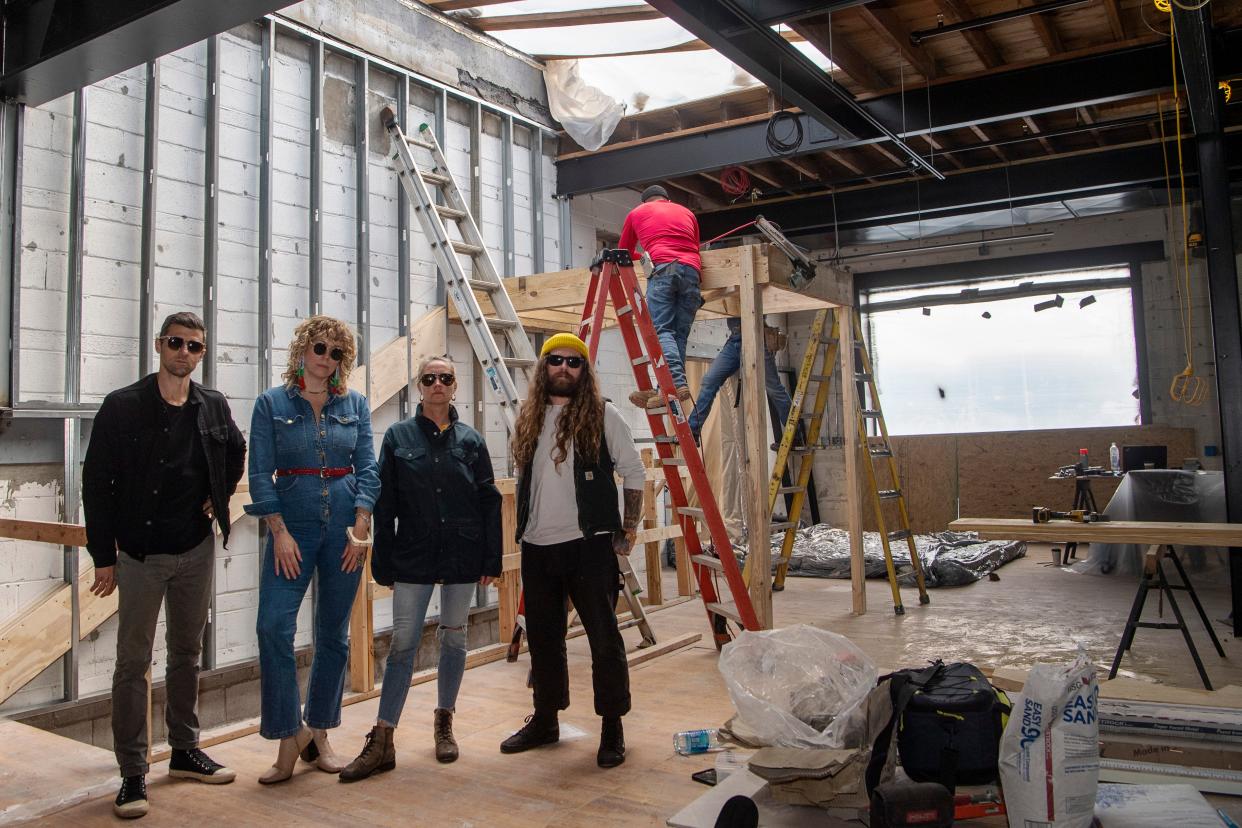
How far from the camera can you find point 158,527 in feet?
9.05

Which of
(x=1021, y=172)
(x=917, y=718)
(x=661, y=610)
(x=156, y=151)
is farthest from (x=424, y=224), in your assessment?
(x=1021, y=172)

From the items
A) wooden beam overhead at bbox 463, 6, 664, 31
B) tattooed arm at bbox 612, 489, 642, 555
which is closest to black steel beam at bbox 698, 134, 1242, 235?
wooden beam overhead at bbox 463, 6, 664, 31

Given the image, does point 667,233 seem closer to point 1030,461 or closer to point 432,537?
point 432,537

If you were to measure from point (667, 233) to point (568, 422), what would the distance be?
5.76ft

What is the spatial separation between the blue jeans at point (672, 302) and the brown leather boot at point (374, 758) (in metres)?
2.23

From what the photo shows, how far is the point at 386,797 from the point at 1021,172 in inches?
287

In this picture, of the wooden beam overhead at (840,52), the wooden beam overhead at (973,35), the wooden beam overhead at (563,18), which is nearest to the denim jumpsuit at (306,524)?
the wooden beam overhead at (563,18)

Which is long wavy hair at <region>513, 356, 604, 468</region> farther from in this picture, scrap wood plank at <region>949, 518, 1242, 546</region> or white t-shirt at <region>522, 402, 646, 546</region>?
scrap wood plank at <region>949, 518, 1242, 546</region>

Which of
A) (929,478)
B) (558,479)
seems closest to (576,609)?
(558,479)

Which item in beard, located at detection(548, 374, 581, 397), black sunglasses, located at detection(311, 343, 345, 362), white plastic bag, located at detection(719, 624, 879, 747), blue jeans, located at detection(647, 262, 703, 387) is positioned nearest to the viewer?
white plastic bag, located at detection(719, 624, 879, 747)

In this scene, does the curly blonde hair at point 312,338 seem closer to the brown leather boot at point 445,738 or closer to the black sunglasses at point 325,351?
the black sunglasses at point 325,351

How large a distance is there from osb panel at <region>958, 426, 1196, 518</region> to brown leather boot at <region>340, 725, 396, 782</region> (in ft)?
26.9

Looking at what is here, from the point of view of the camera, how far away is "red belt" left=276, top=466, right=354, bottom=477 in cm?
291

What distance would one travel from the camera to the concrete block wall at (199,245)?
3.87 meters
